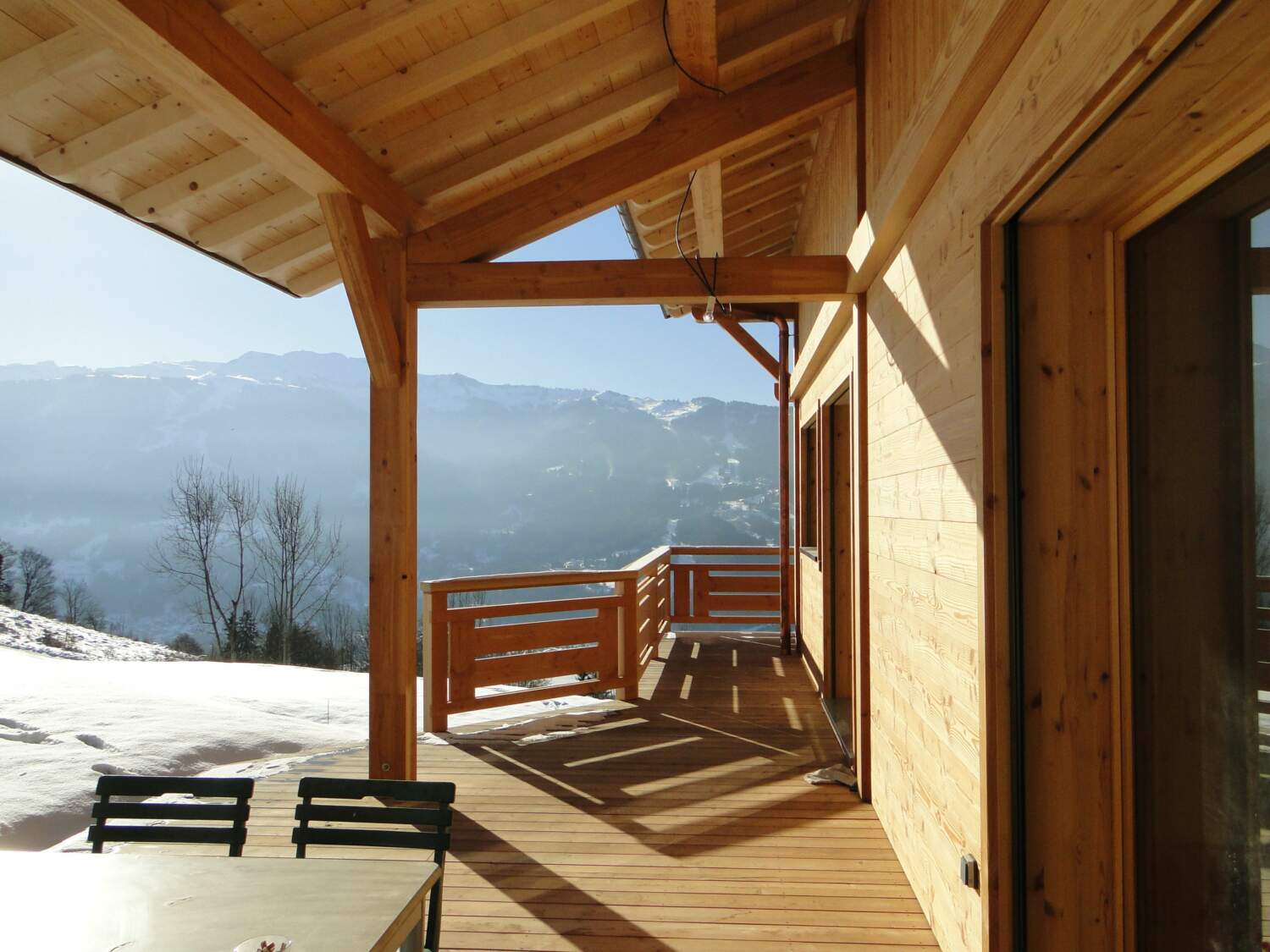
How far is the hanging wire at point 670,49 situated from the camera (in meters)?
2.88

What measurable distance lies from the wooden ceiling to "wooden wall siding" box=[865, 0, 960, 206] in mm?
465

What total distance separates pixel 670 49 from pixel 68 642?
13942mm

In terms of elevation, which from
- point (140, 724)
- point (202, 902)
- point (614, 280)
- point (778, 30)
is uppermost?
point (778, 30)

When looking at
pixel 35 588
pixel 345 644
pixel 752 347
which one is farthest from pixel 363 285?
pixel 35 588

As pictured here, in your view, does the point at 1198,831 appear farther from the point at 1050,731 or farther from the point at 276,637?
the point at 276,637

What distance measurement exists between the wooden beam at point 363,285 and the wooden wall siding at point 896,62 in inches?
82.2

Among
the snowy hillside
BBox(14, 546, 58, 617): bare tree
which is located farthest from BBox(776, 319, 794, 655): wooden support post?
BBox(14, 546, 58, 617): bare tree

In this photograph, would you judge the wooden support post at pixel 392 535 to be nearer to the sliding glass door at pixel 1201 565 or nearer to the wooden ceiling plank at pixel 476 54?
the wooden ceiling plank at pixel 476 54

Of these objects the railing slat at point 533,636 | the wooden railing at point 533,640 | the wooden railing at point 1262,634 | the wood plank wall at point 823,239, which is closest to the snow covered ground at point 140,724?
the wooden railing at point 533,640

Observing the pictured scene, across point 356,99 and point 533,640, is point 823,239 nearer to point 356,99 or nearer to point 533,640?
point 356,99

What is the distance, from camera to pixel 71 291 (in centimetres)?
5788

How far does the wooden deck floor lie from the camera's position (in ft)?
7.91

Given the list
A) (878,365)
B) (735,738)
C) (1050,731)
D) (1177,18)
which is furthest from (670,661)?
(1177,18)

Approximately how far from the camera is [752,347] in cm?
742
